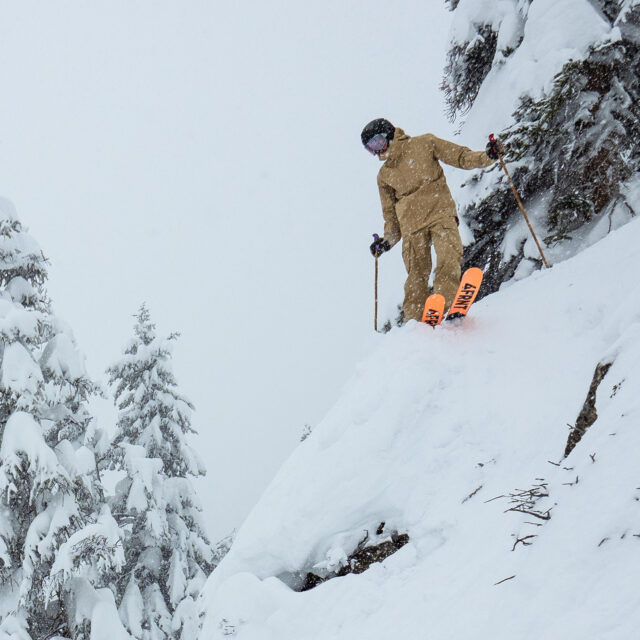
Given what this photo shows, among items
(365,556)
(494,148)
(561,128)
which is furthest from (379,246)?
(365,556)

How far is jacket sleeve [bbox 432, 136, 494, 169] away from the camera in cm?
685

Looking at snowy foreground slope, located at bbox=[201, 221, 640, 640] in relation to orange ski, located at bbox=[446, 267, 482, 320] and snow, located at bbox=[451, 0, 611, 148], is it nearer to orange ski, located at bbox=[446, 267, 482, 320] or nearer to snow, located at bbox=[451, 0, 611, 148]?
orange ski, located at bbox=[446, 267, 482, 320]

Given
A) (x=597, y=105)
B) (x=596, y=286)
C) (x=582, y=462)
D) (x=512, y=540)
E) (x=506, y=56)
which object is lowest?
(x=512, y=540)

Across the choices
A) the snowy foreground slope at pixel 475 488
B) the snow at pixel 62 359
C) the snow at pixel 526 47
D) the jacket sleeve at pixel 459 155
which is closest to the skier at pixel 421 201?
the jacket sleeve at pixel 459 155

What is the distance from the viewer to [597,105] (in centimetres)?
733

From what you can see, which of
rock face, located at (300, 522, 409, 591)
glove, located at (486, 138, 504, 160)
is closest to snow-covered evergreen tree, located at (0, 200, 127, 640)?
rock face, located at (300, 522, 409, 591)

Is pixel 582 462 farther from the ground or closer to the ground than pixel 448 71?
closer to the ground

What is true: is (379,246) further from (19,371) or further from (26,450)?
(26,450)

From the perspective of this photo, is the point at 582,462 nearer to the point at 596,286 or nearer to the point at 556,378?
the point at 556,378

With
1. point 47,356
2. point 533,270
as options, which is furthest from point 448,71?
point 47,356

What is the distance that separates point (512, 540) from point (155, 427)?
12.4 metres

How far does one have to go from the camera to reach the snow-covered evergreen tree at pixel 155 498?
456 inches

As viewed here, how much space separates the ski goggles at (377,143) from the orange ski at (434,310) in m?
2.49

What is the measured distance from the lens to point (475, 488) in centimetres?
402
